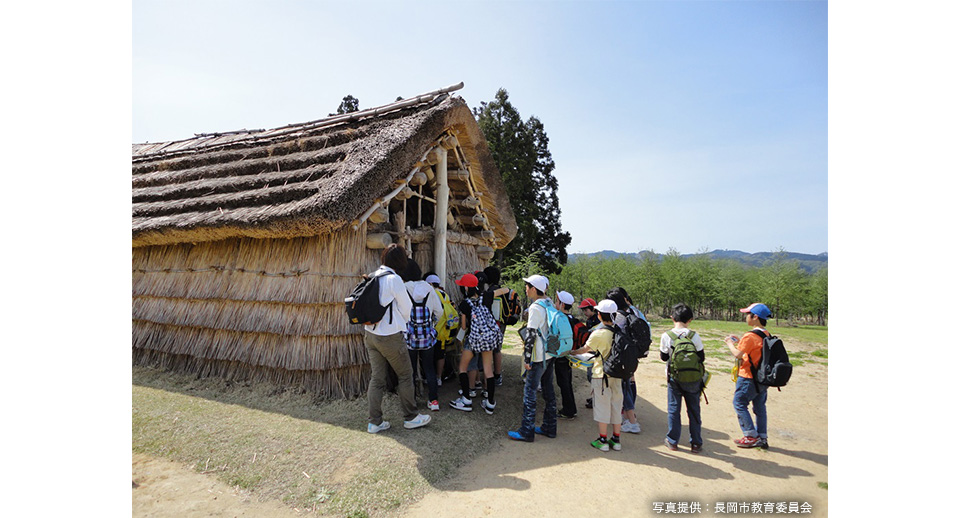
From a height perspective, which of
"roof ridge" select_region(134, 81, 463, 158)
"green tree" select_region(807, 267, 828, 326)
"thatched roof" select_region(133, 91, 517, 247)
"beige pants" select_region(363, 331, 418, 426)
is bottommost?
"green tree" select_region(807, 267, 828, 326)

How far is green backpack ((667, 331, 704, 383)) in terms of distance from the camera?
4.12 m

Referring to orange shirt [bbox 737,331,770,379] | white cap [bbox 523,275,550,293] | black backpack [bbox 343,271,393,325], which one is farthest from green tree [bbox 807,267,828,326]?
black backpack [bbox 343,271,393,325]

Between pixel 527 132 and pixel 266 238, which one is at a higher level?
pixel 527 132

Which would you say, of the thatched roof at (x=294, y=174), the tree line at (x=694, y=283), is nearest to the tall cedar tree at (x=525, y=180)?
the tree line at (x=694, y=283)

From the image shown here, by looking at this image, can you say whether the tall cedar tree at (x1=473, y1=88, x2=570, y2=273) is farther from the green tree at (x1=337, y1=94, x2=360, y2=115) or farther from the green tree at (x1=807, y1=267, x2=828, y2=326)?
the green tree at (x1=807, y1=267, x2=828, y2=326)

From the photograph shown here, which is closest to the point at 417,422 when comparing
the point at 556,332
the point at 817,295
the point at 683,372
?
the point at 556,332

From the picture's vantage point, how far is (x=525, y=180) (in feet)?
61.8

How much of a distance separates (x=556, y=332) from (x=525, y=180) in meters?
15.1

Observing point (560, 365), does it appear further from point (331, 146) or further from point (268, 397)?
point (331, 146)

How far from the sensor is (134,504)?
302cm

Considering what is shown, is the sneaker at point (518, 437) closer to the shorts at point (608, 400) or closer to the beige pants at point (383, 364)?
the shorts at point (608, 400)

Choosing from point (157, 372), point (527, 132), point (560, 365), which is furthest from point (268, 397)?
point (527, 132)

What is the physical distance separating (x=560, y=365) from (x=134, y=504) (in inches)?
162

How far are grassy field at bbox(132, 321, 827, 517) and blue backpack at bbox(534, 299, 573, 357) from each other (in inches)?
46.2
